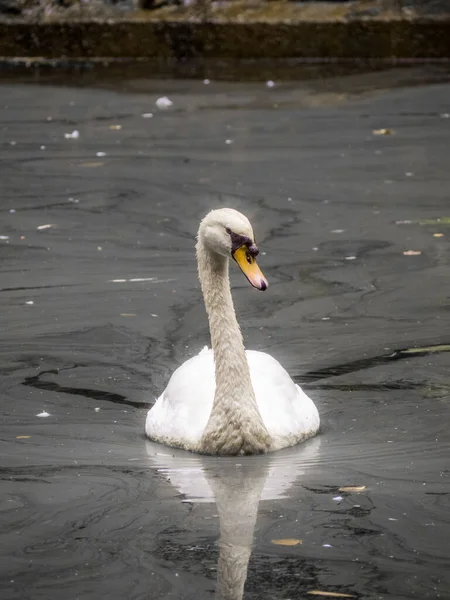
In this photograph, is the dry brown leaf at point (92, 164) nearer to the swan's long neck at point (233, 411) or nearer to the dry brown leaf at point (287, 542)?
the swan's long neck at point (233, 411)

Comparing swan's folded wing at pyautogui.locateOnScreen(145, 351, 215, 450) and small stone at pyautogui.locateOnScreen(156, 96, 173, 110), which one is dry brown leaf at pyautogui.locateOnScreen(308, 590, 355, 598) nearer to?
swan's folded wing at pyautogui.locateOnScreen(145, 351, 215, 450)

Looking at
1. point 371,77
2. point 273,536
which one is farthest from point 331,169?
point 273,536

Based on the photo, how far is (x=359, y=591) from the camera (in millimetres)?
4789

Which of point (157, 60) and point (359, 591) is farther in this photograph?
point (157, 60)

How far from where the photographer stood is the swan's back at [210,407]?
21.3 feet

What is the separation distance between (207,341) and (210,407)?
6.26 feet

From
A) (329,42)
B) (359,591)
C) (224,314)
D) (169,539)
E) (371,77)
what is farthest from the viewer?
(329,42)

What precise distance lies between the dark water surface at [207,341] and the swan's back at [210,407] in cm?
8

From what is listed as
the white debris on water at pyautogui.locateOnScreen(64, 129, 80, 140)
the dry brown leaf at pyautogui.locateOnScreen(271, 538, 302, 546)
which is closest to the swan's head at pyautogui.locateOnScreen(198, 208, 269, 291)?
the dry brown leaf at pyautogui.locateOnScreen(271, 538, 302, 546)

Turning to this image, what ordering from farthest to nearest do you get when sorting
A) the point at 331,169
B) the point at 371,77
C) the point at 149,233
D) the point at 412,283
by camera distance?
the point at 371,77
the point at 331,169
the point at 149,233
the point at 412,283

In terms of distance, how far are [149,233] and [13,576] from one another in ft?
21.5

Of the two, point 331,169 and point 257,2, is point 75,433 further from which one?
point 257,2

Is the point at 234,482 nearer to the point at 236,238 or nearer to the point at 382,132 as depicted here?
the point at 236,238

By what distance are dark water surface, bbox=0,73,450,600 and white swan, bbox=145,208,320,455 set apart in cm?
12
